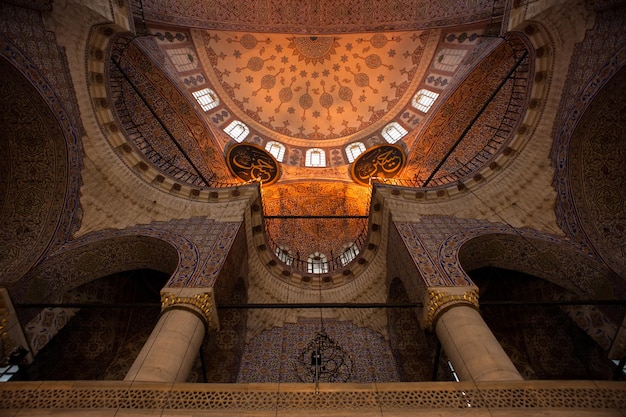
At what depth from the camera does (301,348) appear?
26.1 ft

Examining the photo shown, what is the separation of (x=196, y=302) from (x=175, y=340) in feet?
2.57

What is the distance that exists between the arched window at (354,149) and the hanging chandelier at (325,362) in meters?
8.13

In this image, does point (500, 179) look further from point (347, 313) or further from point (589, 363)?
point (347, 313)

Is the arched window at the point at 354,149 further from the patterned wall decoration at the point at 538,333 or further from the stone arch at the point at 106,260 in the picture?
the stone arch at the point at 106,260

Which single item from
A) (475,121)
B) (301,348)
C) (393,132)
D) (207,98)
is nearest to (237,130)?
(207,98)

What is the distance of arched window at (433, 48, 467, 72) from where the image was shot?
40.9 ft

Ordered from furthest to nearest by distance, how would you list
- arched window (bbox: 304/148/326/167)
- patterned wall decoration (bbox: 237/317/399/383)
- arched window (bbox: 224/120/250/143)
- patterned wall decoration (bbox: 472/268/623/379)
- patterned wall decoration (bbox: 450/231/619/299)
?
arched window (bbox: 304/148/326/167) < arched window (bbox: 224/120/250/143) < patterned wall decoration (bbox: 237/317/399/383) < patterned wall decoration (bbox: 472/268/623/379) < patterned wall decoration (bbox: 450/231/619/299)

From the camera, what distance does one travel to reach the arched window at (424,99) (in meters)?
13.5

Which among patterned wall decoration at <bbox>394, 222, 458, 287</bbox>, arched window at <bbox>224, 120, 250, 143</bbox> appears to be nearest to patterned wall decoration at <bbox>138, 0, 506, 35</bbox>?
arched window at <bbox>224, 120, 250, 143</bbox>

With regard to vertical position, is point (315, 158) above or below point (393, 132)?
below

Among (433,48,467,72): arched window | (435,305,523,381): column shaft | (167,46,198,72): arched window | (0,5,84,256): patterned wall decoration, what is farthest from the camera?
(433,48,467,72): arched window

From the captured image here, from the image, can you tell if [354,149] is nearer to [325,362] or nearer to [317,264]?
[317,264]

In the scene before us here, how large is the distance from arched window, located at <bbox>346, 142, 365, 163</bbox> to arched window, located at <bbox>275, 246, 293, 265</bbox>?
4.89m

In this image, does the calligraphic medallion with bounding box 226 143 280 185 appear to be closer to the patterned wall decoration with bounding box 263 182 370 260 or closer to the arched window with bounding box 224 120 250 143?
the patterned wall decoration with bounding box 263 182 370 260
